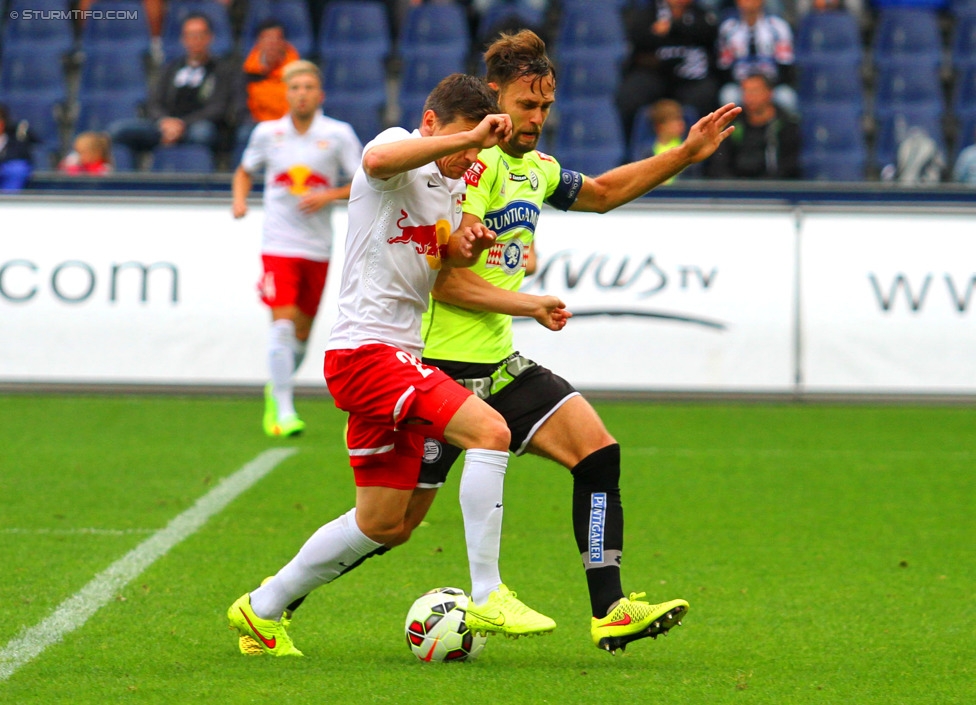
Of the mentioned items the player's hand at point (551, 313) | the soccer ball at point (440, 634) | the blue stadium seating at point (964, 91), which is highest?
the blue stadium seating at point (964, 91)

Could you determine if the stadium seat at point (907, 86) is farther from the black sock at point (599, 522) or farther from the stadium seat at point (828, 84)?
the black sock at point (599, 522)

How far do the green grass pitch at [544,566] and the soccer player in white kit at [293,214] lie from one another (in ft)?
1.99

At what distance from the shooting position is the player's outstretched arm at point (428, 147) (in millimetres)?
4078

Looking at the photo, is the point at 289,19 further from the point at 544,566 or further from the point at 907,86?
the point at 544,566

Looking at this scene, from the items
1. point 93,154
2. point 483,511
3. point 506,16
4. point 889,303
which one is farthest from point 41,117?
point 483,511

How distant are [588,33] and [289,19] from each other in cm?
316

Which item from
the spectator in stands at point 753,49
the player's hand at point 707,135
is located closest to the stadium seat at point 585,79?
the spectator in stands at point 753,49

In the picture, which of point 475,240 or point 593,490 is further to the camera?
point 593,490

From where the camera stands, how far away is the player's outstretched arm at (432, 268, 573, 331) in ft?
14.8

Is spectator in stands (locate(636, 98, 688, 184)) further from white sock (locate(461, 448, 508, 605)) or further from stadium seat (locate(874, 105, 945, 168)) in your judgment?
white sock (locate(461, 448, 508, 605))

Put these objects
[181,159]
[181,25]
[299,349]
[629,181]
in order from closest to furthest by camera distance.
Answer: [629,181], [299,349], [181,159], [181,25]

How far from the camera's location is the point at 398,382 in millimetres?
4371

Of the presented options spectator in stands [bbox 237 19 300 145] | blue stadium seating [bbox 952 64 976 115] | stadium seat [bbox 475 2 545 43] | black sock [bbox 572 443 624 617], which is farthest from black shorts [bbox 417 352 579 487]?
blue stadium seating [bbox 952 64 976 115]

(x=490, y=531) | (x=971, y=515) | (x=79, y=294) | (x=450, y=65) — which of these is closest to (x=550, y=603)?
(x=490, y=531)
